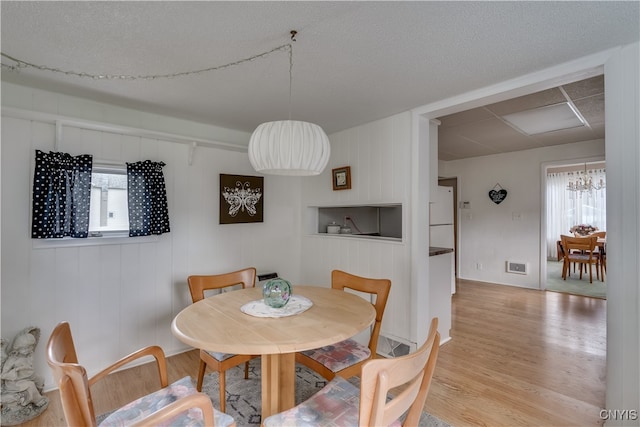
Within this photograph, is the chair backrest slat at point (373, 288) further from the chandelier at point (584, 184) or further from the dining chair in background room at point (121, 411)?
the chandelier at point (584, 184)

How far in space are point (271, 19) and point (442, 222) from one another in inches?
150

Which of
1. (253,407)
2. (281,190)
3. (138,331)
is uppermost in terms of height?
(281,190)

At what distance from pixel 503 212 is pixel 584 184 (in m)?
2.71

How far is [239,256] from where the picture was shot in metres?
3.24

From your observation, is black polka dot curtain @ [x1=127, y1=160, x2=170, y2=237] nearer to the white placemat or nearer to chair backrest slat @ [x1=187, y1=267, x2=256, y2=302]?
chair backrest slat @ [x1=187, y1=267, x2=256, y2=302]

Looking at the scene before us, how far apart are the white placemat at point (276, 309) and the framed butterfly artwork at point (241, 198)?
155cm

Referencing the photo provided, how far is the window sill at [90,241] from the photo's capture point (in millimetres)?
2180

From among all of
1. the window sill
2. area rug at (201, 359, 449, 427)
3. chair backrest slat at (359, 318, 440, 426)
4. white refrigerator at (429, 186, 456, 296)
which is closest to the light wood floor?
area rug at (201, 359, 449, 427)

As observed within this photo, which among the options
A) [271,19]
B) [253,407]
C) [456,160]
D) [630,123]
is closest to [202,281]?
[253,407]

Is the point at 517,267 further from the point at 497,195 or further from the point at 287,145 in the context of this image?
the point at 287,145

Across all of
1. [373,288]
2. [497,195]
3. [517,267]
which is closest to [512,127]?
[497,195]

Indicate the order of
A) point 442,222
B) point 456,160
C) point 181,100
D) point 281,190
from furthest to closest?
1. point 456,160
2. point 442,222
3. point 281,190
4. point 181,100

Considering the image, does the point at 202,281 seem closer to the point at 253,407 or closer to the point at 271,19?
the point at 253,407

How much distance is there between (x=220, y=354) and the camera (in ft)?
5.95
